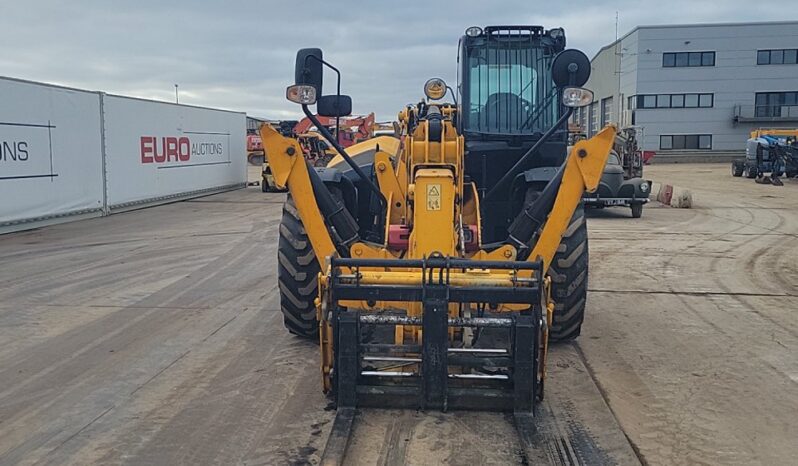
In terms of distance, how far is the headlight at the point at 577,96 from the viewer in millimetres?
4883

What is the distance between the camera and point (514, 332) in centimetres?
458

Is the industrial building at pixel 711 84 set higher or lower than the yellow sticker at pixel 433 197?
higher

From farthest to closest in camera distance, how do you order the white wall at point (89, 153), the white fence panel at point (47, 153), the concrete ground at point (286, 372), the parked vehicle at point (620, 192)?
the parked vehicle at point (620, 192), the white wall at point (89, 153), the white fence panel at point (47, 153), the concrete ground at point (286, 372)

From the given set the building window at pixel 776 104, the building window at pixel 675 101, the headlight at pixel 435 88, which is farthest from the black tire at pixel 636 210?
the building window at pixel 776 104

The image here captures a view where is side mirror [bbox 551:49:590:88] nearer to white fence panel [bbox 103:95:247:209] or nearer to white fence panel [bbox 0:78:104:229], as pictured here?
white fence panel [bbox 0:78:104:229]

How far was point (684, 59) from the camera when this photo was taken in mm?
52344

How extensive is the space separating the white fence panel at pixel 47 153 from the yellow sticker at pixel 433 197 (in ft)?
38.7

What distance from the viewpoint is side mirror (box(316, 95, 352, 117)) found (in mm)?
5348

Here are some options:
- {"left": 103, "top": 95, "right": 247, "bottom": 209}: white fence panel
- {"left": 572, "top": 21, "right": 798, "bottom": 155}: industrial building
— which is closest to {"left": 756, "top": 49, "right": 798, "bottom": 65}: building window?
{"left": 572, "top": 21, "right": 798, "bottom": 155}: industrial building

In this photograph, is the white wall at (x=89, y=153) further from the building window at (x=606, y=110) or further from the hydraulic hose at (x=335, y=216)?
the building window at (x=606, y=110)

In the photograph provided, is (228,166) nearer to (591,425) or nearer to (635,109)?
(591,425)

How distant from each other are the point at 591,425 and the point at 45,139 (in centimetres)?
1405

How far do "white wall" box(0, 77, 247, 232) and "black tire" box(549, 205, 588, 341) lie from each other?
12.0 metres

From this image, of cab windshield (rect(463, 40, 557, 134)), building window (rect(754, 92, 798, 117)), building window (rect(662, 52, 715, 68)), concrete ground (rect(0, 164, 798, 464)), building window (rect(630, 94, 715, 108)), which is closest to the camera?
concrete ground (rect(0, 164, 798, 464))
